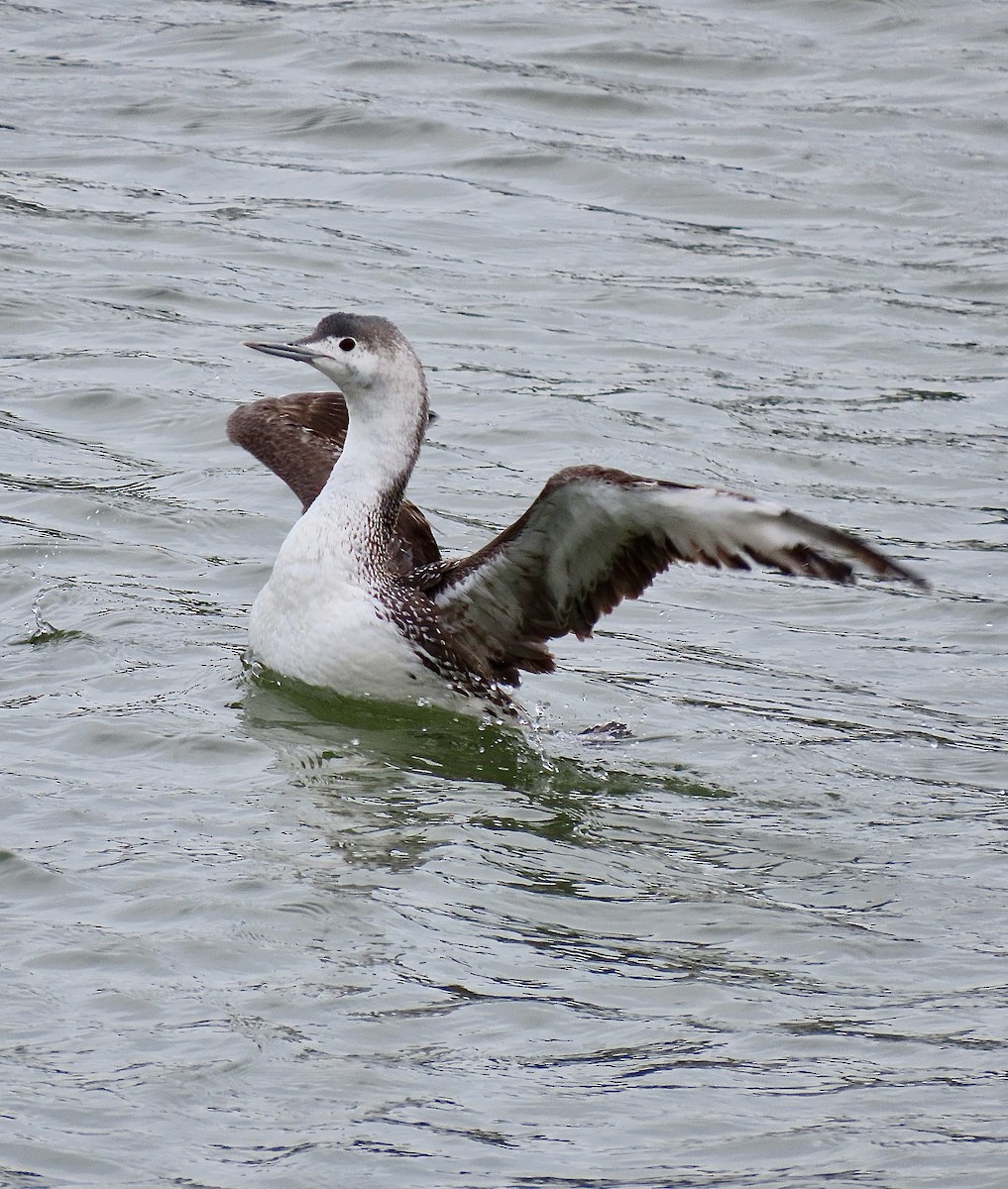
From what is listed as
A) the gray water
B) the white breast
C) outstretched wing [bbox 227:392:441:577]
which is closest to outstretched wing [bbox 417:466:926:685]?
the white breast

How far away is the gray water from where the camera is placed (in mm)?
5066

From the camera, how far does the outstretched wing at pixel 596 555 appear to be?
6449mm

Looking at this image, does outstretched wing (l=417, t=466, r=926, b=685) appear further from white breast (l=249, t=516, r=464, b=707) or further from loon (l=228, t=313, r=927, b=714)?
white breast (l=249, t=516, r=464, b=707)

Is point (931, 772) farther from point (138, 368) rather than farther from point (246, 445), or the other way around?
point (138, 368)

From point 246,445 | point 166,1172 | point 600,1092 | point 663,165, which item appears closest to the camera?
point 166,1172

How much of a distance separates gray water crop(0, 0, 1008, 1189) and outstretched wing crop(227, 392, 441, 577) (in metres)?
0.61

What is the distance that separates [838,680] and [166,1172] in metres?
4.36

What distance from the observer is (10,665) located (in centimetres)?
791

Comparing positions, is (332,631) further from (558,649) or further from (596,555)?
(558,649)

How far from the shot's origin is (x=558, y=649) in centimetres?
891

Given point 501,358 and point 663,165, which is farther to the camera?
point 663,165

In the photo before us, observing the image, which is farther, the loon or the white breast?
the white breast

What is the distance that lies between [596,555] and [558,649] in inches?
67.4

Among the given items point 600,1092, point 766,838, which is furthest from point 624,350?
point 600,1092
